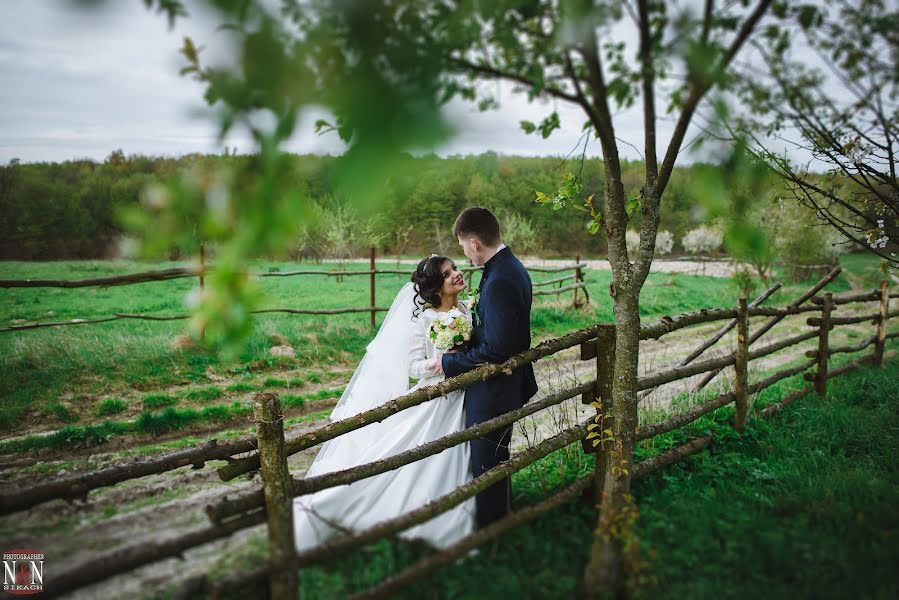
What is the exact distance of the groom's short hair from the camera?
11.3ft

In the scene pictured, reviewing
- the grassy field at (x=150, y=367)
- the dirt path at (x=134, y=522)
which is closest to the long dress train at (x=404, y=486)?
the dirt path at (x=134, y=522)

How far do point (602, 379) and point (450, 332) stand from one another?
1.02 metres

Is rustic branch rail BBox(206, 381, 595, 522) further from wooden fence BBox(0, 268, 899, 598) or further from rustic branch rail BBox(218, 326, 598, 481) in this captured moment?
rustic branch rail BBox(218, 326, 598, 481)

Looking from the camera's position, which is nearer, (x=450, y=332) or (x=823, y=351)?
(x=450, y=332)

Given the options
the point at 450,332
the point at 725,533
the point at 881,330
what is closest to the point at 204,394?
the point at 450,332

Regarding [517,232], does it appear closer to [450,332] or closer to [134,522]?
[450,332]

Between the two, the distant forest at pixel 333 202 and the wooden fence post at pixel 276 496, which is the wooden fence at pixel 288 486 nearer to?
the wooden fence post at pixel 276 496

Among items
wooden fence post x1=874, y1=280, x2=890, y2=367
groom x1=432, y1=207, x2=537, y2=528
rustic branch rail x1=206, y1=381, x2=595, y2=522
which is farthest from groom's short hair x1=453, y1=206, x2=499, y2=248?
wooden fence post x1=874, y1=280, x2=890, y2=367

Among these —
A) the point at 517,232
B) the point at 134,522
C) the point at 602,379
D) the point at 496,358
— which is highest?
the point at 517,232

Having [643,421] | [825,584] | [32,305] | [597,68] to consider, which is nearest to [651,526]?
[825,584]

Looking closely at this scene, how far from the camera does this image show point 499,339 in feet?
10.5

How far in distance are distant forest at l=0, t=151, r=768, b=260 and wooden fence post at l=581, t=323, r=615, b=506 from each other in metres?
0.93

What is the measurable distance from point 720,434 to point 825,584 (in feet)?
6.75

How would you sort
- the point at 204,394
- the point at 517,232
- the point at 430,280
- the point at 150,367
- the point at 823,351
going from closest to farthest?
the point at 430,280 → the point at 823,351 → the point at 204,394 → the point at 150,367 → the point at 517,232
